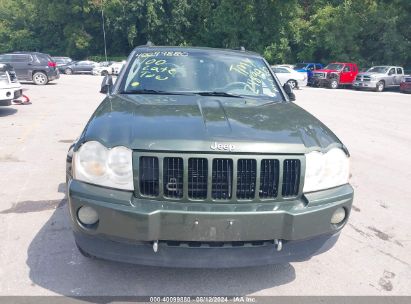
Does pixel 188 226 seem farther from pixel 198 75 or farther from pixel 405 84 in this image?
pixel 405 84

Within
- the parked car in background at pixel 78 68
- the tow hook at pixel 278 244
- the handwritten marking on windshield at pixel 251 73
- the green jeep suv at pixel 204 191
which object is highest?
the handwritten marking on windshield at pixel 251 73

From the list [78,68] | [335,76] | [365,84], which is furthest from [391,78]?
[78,68]

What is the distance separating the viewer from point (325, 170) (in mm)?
2963

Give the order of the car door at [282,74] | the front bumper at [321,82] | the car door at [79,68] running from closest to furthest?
the car door at [282,74]
the front bumper at [321,82]
the car door at [79,68]

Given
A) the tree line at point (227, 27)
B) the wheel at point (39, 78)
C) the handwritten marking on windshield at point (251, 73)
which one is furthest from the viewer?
the tree line at point (227, 27)

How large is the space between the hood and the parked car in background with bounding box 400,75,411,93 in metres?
24.6

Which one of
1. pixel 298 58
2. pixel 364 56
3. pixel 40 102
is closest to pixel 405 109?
pixel 40 102

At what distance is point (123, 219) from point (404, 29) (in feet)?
115

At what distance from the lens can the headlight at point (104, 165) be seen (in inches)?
107

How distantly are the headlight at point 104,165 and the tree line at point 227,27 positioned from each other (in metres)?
33.4

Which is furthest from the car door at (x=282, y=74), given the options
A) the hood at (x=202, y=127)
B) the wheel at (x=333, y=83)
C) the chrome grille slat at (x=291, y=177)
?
the chrome grille slat at (x=291, y=177)

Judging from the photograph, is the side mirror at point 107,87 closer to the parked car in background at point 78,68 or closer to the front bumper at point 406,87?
the front bumper at point 406,87

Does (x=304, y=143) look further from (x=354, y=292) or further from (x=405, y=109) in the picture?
(x=405, y=109)

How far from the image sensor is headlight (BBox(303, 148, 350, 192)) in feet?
9.43
